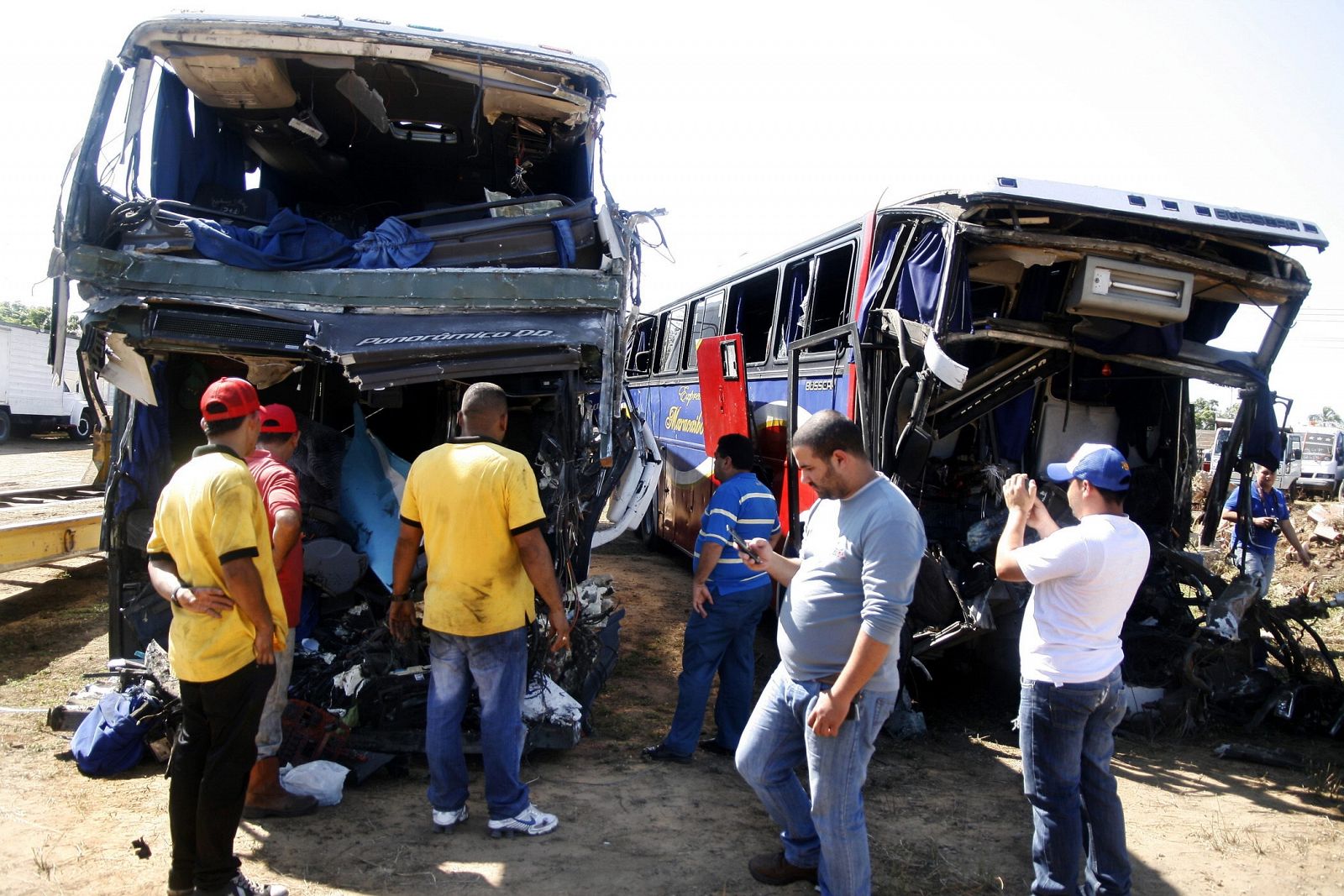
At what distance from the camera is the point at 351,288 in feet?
16.2

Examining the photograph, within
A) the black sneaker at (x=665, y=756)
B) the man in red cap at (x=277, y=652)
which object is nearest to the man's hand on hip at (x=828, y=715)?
the black sneaker at (x=665, y=756)

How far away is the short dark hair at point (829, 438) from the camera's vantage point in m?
3.20

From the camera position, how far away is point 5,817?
396cm

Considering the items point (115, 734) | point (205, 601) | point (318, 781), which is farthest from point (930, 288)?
point (115, 734)

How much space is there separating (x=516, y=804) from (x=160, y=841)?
Result: 154 centimetres

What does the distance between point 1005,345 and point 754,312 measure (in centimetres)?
298

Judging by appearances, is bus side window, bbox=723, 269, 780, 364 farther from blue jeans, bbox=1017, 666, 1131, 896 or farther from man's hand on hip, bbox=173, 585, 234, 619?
man's hand on hip, bbox=173, 585, 234, 619

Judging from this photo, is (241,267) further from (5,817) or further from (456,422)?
(5,817)

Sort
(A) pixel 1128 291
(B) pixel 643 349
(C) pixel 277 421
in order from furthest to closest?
(B) pixel 643 349 → (A) pixel 1128 291 → (C) pixel 277 421

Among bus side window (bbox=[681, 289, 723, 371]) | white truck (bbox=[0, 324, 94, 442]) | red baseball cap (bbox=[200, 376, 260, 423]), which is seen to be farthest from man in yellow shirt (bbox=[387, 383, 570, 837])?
white truck (bbox=[0, 324, 94, 442])

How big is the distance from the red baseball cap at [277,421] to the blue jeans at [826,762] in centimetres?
277

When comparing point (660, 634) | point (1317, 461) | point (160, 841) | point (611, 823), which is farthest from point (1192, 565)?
point (1317, 461)

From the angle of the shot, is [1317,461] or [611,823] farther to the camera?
[1317,461]

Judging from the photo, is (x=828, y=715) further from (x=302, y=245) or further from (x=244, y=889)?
(x=302, y=245)
